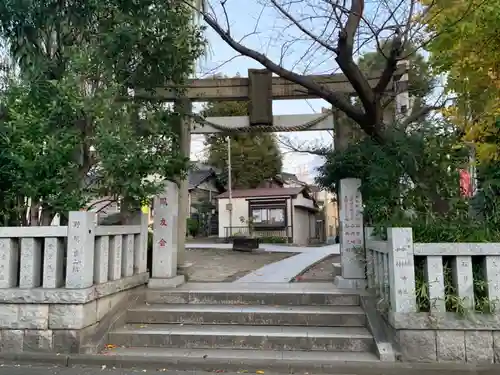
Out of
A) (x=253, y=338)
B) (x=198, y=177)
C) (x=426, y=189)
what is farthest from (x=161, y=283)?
(x=198, y=177)

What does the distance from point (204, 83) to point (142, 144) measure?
8.77ft

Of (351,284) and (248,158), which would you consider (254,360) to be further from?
(248,158)

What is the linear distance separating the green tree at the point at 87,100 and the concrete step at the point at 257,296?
1.49 meters

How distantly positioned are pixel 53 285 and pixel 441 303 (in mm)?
4591

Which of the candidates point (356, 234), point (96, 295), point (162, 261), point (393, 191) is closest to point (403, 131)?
point (393, 191)

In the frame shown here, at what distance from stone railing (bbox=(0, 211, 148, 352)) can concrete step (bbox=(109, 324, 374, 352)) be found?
53 centimetres

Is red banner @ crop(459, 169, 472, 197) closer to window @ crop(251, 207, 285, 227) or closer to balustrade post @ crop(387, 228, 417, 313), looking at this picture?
balustrade post @ crop(387, 228, 417, 313)

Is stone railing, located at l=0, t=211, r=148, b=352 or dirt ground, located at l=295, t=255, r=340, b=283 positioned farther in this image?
dirt ground, located at l=295, t=255, r=340, b=283

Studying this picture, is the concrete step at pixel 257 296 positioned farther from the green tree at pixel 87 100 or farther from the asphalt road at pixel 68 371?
the asphalt road at pixel 68 371

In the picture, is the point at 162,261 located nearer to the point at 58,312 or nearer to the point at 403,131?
the point at 58,312

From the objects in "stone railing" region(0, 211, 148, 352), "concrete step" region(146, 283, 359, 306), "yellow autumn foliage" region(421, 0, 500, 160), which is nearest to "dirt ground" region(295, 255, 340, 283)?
"concrete step" region(146, 283, 359, 306)

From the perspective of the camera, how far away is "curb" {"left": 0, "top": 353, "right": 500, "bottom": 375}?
479cm

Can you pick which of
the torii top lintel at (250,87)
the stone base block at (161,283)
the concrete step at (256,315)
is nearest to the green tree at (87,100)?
the torii top lintel at (250,87)

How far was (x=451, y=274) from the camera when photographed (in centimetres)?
518
